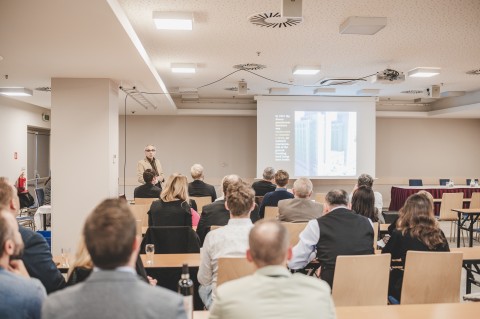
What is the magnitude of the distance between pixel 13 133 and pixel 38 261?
848 centimetres

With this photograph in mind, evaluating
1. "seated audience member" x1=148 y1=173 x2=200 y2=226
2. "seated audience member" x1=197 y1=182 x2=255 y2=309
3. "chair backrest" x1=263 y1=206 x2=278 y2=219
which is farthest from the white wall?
"seated audience member" x1=197 y1=182 x2=255 y2=309

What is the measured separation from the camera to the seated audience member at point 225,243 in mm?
2766

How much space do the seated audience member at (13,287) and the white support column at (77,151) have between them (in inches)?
189

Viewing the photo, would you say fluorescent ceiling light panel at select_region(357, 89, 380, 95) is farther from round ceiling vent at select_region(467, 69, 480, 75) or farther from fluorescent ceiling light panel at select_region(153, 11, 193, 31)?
fluorescent ceiling light panel at select_region(153, 11, 193, 31)

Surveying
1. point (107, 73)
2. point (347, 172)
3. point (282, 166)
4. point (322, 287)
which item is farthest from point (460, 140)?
point (322, 287)

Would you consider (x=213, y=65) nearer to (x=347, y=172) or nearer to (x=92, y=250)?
(x=347, y=172)

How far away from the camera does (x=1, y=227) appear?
1.64 metres

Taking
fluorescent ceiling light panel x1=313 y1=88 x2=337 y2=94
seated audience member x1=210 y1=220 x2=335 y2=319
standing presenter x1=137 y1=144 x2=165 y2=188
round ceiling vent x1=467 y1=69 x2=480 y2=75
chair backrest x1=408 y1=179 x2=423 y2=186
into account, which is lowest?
chair backrest x1=408 y1=179 x2=423 y2=186

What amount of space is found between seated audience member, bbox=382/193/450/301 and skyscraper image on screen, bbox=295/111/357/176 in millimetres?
7821

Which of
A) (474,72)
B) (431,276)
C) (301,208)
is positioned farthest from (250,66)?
(431,276)

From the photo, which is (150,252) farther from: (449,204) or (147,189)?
(449,204)

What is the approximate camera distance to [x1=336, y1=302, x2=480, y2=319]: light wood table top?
2.23 metres

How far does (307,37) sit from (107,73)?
2887mm

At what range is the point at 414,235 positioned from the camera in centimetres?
329
